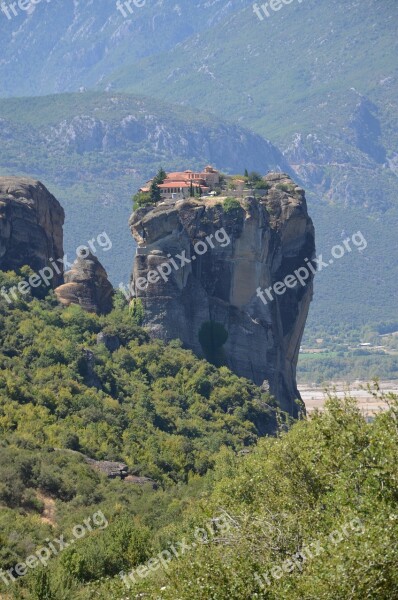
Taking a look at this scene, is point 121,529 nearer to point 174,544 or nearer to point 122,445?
point 174,544

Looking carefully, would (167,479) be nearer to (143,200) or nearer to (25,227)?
(25,227)

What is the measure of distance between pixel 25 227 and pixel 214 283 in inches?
423

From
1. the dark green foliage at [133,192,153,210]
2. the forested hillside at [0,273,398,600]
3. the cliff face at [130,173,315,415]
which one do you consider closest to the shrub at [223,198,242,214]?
the cliff face at [130,173,315,415]

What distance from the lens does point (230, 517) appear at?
127 feet

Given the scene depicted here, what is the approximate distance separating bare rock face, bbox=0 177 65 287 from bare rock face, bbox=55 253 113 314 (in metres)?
1.59

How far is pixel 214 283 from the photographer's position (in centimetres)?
8650

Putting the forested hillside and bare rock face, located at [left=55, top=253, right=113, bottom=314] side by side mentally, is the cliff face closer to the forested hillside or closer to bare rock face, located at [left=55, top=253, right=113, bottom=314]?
the forested hillside

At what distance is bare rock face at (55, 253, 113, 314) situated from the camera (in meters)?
85.6

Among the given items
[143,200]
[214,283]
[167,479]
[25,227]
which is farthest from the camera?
[143,200]

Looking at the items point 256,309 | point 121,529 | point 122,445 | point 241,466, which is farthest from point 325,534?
point 256,309

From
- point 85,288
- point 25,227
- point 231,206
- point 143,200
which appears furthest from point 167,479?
point 143,200

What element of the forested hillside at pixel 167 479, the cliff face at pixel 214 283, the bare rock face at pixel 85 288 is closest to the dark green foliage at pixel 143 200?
the cliff face at pixel 214 283

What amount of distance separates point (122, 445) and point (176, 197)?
2377cm

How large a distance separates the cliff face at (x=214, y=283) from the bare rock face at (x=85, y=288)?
204cm
